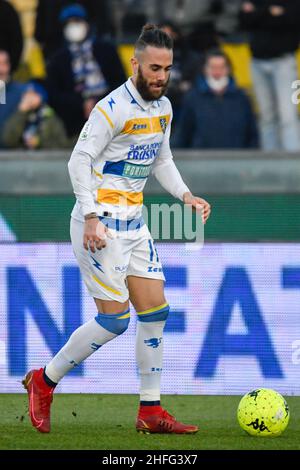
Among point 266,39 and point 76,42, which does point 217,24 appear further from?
point 76,42

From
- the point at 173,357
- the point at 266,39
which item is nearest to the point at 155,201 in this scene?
the point at 173,357

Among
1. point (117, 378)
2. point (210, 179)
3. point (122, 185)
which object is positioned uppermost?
point (122, 185)

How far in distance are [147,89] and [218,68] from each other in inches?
188

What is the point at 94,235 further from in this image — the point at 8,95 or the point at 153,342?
the point at 8,95

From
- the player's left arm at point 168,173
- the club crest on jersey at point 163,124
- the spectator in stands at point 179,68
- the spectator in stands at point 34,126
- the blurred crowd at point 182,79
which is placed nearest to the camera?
the club crest on jersey at point 163,124

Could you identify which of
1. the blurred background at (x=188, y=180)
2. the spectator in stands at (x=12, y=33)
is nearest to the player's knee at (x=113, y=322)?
the blurred background at (x=188, y=180)

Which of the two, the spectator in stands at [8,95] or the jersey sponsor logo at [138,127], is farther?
the spectator in stands at [8,95]

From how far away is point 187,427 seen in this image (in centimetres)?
634

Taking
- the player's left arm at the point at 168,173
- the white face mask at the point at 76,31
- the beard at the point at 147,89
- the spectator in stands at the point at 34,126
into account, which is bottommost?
the spectator in stands at the point at 34,126

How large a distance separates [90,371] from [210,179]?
263 centimetres

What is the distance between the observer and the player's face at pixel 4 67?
11.2m

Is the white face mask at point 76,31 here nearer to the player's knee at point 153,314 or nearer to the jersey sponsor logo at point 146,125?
the jersey sponsor logo at point 146,125

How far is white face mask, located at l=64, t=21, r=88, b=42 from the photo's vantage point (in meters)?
11.3

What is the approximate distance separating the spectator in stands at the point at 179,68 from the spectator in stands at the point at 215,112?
386mm
